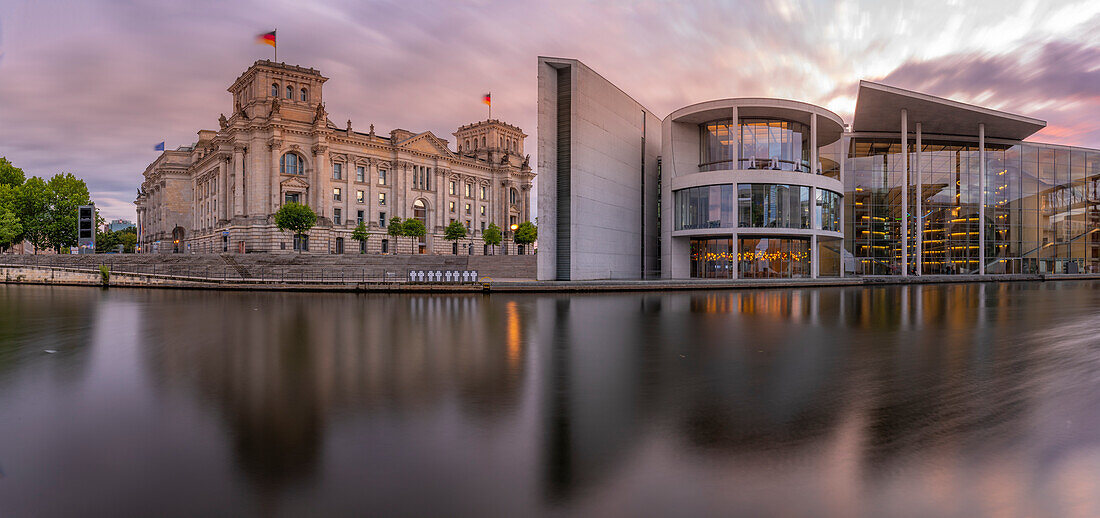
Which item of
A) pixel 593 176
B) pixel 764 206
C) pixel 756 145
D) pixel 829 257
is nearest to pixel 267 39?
pixel 593 176

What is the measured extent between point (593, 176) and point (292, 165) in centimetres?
5870

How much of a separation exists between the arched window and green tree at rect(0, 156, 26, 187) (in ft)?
108

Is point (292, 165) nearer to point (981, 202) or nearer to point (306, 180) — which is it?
point (306, 180)

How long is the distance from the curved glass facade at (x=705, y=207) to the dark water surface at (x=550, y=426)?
106ft

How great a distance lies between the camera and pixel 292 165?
80438 millimetres

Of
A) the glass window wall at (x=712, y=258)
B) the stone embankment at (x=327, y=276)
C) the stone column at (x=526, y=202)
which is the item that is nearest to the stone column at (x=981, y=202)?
the stone embankment at (x=327, y=276)

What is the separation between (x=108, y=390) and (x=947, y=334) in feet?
62.0

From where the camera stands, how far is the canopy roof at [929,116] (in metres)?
49.4

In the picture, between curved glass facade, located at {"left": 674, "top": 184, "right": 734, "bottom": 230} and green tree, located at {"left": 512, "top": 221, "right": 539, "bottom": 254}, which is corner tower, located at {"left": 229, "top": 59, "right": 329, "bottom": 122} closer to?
green tree, located at {"left": 512, "top": 221, "right": 539, "bottom": 254}

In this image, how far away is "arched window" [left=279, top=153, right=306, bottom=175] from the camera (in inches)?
3125

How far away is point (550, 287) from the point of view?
32.7m

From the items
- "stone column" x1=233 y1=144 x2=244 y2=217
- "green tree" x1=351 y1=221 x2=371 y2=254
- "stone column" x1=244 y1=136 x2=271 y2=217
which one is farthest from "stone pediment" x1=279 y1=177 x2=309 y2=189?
"green tree" x1=351 y1=221 x2=371 y2=254

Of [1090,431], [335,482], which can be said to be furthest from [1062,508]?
[335,482]

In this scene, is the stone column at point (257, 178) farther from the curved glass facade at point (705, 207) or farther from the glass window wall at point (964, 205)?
the glass window wall at point (964, 205)
